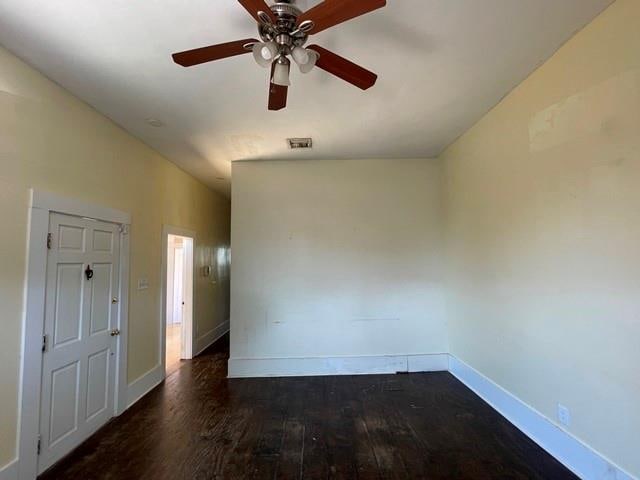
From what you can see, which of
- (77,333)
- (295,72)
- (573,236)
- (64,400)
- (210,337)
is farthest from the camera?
(210,337)

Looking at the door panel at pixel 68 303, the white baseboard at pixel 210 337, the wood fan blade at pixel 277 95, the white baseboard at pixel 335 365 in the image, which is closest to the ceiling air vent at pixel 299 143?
the wood fan blade at pixel 277 95

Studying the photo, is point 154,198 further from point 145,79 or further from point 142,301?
point 145,79

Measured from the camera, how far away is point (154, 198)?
3920 millimetres

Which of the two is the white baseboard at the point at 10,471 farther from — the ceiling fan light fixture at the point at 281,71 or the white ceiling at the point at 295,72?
the ceiling fan light fixture at the point at 281,71

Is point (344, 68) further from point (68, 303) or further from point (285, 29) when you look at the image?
point (68, 303)

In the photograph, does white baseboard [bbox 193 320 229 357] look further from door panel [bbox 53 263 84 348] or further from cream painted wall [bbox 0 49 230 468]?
door panel [bbox 53 263 84 348]

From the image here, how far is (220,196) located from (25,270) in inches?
177

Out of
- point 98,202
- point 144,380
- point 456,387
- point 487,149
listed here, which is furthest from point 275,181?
point 456,387

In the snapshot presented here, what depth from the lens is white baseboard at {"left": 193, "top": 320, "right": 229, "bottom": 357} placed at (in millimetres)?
5193

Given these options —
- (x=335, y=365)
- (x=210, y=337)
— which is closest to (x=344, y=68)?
(x=335, y=365)

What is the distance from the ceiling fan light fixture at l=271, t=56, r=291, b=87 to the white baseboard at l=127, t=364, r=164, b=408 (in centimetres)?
336

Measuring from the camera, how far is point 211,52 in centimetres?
161

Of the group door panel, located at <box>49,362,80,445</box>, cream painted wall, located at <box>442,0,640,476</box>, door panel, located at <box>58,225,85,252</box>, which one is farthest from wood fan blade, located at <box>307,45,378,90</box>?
door panel, located at <box>49,362,80,445</box>

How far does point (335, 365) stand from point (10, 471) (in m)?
3.06
